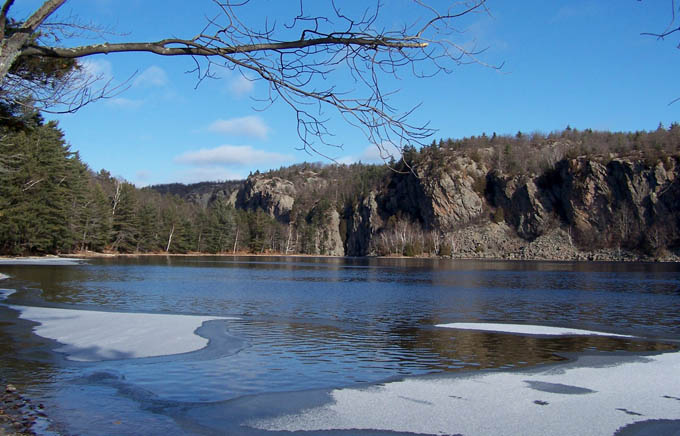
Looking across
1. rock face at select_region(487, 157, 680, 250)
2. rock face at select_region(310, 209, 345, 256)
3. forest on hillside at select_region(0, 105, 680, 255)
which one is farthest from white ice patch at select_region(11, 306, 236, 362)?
rock face at select_region(310, 209, 345, 256)

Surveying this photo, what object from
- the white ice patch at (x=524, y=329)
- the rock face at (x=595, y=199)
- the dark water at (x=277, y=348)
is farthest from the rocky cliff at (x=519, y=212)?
the white ice patch at (x=524, y=329)

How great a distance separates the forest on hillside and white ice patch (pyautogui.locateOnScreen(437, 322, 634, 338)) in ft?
29.2

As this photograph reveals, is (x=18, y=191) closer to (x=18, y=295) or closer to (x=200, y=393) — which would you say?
(x=18, y=295)

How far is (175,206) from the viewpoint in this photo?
431 ft

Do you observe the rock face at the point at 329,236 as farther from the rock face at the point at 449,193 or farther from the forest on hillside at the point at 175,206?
the rock face at the point at 449,193

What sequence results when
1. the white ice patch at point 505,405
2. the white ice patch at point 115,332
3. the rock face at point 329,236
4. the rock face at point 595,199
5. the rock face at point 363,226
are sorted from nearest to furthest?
the white ice patch at point 505,405, the white ice patch at point 115,332, the rock face at point 595,199, the rock face at point 363,226, the rock face at point 329,236

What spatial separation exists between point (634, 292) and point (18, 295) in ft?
112

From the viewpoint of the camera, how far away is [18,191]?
183ft

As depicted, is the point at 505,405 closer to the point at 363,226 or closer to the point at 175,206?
the point at 175,206

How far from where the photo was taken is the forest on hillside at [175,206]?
57781mm

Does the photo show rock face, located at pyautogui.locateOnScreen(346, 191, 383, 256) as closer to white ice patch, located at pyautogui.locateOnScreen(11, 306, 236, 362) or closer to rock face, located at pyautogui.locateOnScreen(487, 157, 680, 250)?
rock face, located at pyautogui.locateOnScreen(487, 157, 680, 250)

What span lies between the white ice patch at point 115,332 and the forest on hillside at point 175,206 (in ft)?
17.5

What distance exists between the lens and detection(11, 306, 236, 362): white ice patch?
476 inches

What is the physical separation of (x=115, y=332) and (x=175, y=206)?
12214 cm
